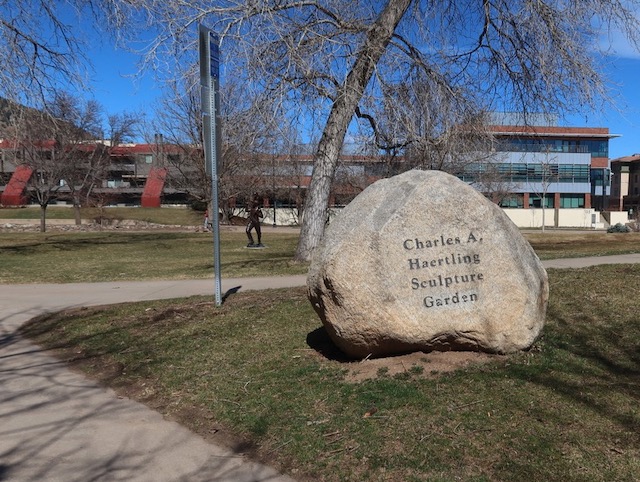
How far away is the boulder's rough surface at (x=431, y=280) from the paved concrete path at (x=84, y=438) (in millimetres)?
1609

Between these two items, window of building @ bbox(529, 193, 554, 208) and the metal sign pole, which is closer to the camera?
the metal sign pole

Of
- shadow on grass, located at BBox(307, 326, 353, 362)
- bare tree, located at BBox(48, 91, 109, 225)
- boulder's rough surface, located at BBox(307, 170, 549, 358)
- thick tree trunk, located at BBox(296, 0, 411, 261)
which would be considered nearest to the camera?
boulder's rough surface, located at BBox(307, 170, 549, 358)

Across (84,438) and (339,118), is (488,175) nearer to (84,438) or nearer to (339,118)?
(339,118)

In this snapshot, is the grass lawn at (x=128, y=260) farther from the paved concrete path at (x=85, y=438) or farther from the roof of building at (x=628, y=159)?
the roof of building at (x=628, y=159)

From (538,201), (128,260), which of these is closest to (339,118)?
(128,260)

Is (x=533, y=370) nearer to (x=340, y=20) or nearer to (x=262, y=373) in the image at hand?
(x=262, y=373)

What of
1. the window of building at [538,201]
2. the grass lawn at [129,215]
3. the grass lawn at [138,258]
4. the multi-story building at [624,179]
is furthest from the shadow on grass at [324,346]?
the multi-story building at [624,179]

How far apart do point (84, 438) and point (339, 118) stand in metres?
9.56

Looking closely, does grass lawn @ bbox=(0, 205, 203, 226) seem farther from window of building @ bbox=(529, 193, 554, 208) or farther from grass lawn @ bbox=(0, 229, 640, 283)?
window of building @ bbox=(529, 193, 554, 208)

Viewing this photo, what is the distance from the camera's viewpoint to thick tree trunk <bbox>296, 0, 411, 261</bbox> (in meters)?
11.6

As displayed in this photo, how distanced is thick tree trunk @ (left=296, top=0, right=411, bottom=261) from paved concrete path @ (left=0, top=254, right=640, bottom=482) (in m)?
7.07

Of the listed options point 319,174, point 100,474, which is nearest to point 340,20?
point 319,174

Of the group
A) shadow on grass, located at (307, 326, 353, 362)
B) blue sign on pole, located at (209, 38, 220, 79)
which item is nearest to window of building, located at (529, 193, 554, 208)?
blue sign on pole, located at (209, 38, 220, 79)

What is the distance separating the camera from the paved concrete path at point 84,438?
362cm
